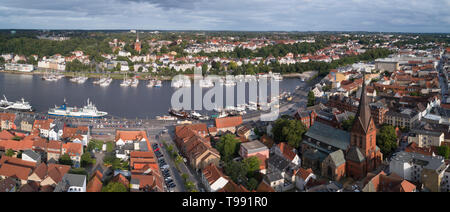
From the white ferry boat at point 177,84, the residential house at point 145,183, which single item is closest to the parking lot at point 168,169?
the residential house at point 145,183

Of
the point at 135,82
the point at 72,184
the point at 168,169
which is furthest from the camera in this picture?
the point at 135,82

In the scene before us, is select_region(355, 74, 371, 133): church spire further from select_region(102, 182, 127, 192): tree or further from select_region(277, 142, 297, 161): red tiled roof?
select_region(102, 182, 127, 192): tree

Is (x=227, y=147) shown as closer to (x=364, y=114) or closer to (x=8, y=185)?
(x=364, y=114)

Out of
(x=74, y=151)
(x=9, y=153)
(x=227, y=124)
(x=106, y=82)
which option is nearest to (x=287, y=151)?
(x=227, y=124)

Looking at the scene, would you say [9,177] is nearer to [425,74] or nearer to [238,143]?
[238,143]

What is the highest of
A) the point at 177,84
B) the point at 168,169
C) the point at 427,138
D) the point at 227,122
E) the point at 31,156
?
the point at 177,84

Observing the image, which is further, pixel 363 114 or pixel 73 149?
pixel 73 149

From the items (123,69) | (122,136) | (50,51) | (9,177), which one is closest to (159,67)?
(123,69)

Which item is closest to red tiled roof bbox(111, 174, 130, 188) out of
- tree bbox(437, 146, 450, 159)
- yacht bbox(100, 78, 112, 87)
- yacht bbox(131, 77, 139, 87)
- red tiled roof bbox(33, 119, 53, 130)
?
red tiled roof bbox(33, 119, 53, 130)
